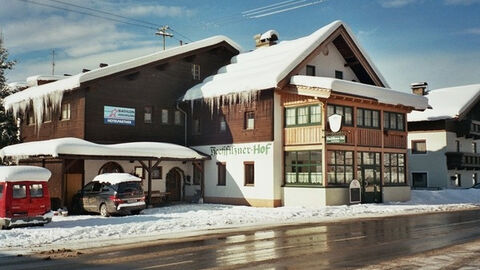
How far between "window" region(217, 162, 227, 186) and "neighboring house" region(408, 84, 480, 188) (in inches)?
866

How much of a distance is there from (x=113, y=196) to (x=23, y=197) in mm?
5422

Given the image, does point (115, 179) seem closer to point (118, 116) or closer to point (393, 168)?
point (118, 116)

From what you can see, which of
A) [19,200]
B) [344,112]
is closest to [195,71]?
[344,112]

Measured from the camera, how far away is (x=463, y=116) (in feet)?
153

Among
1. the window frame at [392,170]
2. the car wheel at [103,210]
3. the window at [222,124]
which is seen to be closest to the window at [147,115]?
the window at [222,124]

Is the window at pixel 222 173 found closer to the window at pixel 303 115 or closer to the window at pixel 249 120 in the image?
the window at pixel 249 120

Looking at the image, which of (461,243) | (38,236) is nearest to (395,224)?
(461,243)

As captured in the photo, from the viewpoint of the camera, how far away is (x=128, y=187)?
25531mm

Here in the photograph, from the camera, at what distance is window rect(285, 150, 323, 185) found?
29.6 meters

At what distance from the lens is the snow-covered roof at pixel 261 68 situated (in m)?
30.4

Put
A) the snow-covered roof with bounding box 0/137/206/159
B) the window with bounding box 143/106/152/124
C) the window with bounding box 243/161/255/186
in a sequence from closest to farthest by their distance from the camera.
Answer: the snow-covered roof with bounding box 0/137/206/159, the window with bounding box 243/161/255/186, the window with bounding box 143/106/152/124

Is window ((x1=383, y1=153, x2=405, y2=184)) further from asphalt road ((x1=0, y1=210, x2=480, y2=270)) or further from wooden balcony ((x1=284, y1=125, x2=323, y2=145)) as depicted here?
asphalt road ((x1=0, y1=210, x2=480, y2=270))

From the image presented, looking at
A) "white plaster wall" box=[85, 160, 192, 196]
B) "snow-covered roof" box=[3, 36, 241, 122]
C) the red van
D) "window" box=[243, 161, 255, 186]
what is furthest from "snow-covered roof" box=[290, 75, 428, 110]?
the red van

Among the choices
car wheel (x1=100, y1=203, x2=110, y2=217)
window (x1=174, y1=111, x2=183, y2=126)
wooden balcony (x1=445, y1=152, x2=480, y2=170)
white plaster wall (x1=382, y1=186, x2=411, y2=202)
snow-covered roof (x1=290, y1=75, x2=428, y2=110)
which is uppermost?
snow-covered roof (x1=290, y1=75, x2=428, y2=110)
